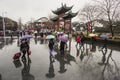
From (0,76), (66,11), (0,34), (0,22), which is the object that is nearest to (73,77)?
(0,76)

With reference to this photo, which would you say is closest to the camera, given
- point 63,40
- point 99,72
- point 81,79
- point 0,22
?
point 81,79

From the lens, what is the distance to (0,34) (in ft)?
187

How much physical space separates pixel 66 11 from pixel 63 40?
23161mm

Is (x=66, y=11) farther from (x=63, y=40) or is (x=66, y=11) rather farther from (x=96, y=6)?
(x=63, y=40)

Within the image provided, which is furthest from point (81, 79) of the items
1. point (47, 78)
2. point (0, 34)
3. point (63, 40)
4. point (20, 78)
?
point (0, 34)

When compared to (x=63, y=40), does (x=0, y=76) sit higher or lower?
lower

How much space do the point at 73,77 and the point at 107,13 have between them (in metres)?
32.7

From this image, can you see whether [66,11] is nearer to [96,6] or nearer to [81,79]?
[96,6]

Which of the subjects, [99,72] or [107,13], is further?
[107,13]

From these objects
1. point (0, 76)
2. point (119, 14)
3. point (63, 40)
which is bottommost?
point (0, 76)

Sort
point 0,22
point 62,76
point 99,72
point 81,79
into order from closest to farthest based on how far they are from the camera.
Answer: point 81,79 < point 62,76 < point 99,72 < point 0,22

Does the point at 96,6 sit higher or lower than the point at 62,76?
higher

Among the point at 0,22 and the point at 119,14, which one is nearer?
the point at 119,14

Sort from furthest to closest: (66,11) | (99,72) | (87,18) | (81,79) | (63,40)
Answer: (87,18)
(66,11)
(63,40)
(99,72)
(81,79)
